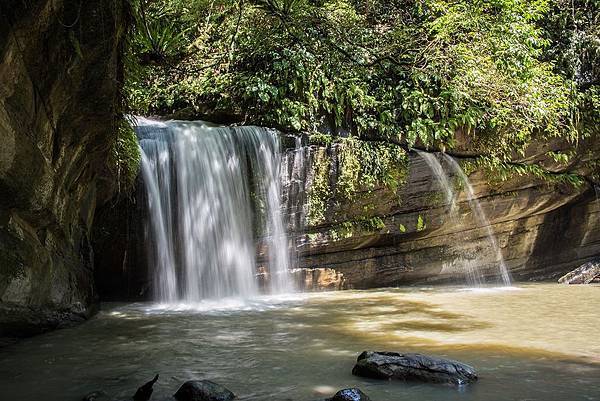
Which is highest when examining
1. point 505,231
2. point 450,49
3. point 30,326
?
point 450,49

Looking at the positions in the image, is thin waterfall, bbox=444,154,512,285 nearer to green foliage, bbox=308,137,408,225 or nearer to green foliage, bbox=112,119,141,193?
green foliage, bbox=308,137,408,225

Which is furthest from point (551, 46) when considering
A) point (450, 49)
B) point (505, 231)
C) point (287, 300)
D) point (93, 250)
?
point (93, 250)

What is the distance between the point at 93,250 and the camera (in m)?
8.62

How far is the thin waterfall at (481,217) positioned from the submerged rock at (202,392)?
8244mm

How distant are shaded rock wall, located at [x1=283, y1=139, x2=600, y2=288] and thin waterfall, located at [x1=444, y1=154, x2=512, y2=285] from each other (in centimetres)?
10

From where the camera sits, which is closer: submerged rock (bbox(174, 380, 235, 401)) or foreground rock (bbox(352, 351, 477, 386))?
submerged rock (bbox(174, 380, 235, 401))

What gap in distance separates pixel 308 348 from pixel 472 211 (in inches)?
271

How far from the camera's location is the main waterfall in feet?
28.7

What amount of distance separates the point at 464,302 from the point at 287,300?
266cm

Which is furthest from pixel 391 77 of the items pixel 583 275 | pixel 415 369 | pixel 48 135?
pixel 415 369

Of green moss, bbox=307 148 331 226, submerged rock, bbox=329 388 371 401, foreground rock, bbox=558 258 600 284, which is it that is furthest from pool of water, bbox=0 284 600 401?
foreground rock, bbox=558 258 600 284

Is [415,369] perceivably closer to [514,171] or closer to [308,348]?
[308,348]

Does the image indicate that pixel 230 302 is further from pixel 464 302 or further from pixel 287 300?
pixel 464 302

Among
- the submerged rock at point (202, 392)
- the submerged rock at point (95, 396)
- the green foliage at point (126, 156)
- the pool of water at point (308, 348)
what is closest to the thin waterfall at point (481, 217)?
the pool of water at point (308, 348)
